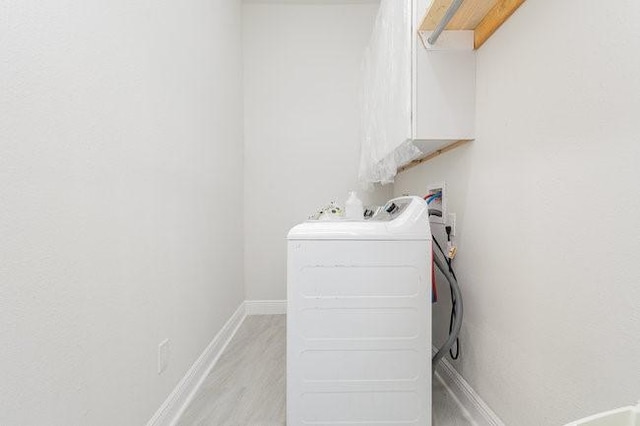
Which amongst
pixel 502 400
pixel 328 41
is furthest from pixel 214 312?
pixel 328 41

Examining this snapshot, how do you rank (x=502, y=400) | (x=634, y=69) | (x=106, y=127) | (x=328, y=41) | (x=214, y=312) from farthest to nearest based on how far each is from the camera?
(x=328, y=41)
(x=214, y=312)
(x=502, y=400)
(x=106, y=127)
(x=634, y=69)

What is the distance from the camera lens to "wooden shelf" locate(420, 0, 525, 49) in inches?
44.4

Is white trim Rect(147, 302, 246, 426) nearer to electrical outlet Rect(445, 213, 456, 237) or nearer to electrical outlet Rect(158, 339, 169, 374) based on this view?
electrical outlet Rect(158, 339, 169, 374)

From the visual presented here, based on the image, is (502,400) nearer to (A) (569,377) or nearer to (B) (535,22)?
(A) (569,377)

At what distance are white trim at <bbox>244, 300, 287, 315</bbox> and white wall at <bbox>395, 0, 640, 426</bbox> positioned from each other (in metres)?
1.83

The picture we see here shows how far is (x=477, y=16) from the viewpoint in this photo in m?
1.24

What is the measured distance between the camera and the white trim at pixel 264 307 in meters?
2.91

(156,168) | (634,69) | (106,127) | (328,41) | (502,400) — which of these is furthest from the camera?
(328,41)

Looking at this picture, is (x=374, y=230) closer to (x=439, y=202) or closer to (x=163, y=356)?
(x=439, y=202)

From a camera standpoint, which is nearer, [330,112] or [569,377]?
[569,377]

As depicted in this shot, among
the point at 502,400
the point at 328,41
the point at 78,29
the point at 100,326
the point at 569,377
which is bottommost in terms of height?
the point at 502,400

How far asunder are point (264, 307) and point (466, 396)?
6.17 ft

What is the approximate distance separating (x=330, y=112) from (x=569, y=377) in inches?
99.3

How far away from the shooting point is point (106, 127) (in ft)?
3.22
